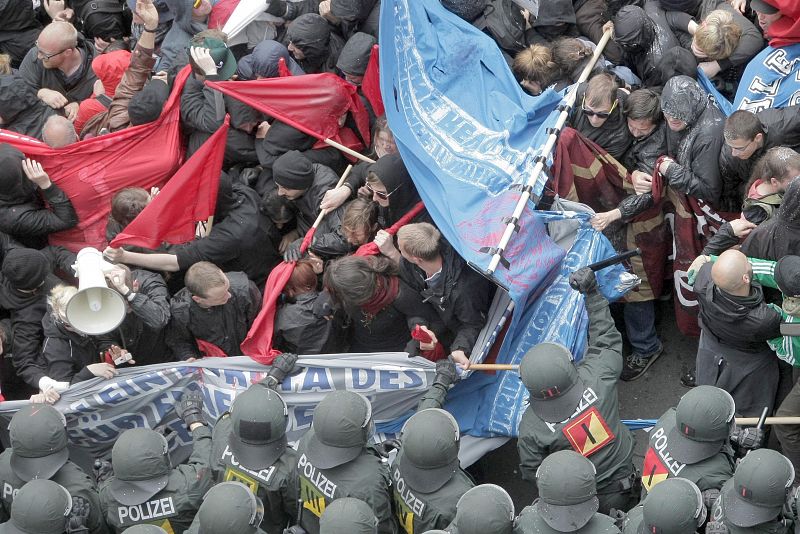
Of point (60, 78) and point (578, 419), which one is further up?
point (578, 419)

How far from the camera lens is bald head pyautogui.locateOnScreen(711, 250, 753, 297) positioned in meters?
7.41

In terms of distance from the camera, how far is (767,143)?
8.34 m

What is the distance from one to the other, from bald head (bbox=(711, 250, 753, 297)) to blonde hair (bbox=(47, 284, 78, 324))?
4.17 meters

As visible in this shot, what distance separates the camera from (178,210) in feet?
29.6

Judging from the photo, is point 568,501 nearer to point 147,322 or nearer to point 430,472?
point 430,472

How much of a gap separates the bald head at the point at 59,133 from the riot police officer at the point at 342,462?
370 centimetres

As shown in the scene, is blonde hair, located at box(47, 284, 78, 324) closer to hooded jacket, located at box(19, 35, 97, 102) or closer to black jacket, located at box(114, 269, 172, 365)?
black jacket, located at box(114, 269, 172, 365)

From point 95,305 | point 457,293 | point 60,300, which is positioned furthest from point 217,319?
point 457,293

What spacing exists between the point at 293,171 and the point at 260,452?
2.50 meters

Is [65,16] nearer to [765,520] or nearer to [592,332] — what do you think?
[592,332]

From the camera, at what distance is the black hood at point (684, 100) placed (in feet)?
27.7

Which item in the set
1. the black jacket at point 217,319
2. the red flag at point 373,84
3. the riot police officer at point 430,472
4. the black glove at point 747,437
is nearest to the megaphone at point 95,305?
the black jacket at point 217,319

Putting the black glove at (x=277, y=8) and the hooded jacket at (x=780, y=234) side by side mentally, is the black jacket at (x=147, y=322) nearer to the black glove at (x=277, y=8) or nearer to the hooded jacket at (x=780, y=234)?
the black glove at (x=277, y=8)

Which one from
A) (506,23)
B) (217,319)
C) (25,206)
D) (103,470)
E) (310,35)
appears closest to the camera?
(103,470)
